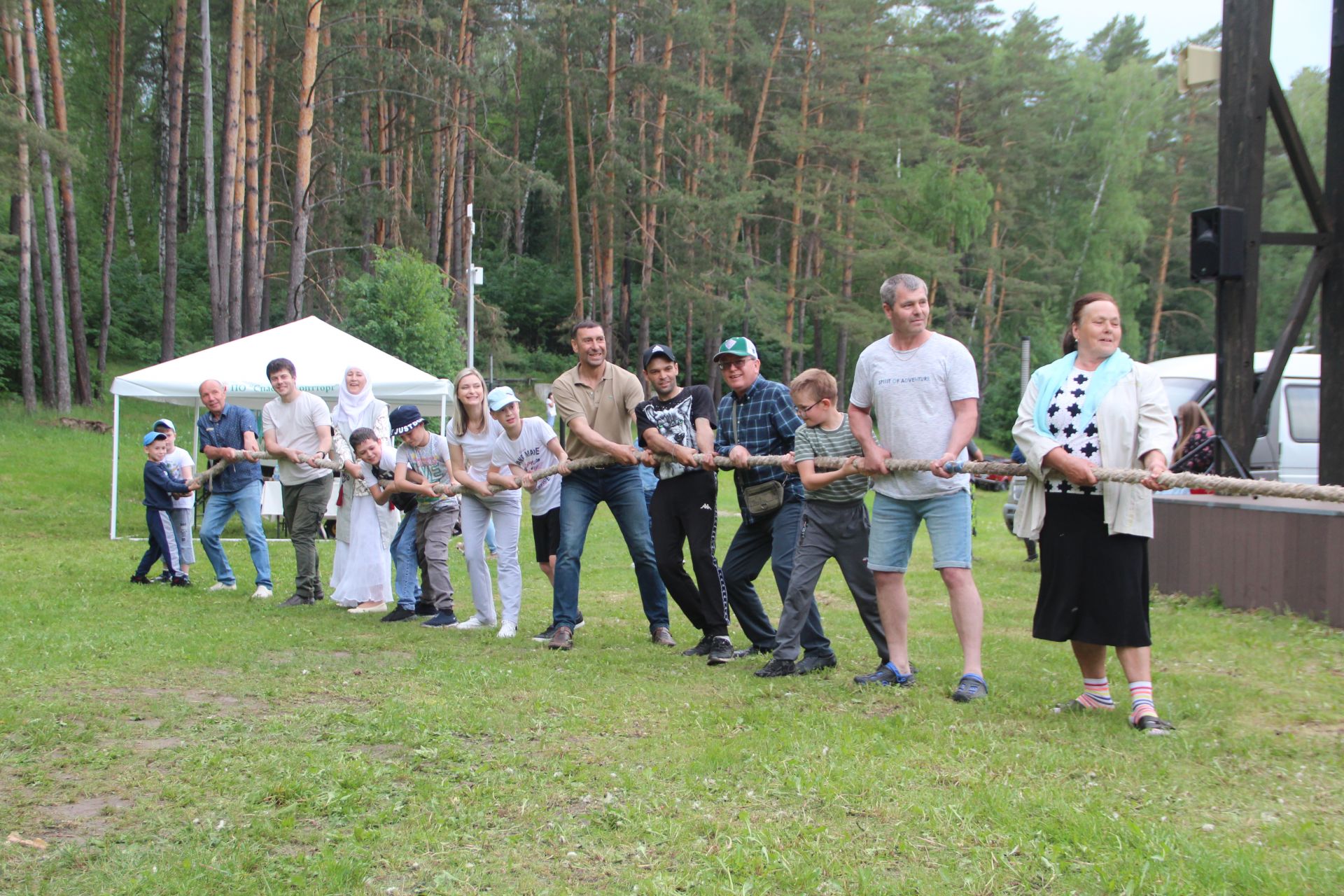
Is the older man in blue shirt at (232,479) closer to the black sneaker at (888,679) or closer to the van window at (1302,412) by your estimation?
the black sneaker at (888,679)

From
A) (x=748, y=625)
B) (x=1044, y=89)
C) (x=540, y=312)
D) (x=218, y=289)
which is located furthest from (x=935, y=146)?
(x=748, y=625)

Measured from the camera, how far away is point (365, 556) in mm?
9781

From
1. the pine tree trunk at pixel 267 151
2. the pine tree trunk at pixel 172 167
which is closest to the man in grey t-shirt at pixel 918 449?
the pine tree trunk at pixel 267 151

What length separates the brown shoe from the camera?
758 cm

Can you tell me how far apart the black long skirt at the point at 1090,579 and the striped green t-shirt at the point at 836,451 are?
3.82 feet

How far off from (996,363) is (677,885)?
2087 inches

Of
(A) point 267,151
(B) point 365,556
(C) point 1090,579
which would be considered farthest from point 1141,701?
(A) point 267,151

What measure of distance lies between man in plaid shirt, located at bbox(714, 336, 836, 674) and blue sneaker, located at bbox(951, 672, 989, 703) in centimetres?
106

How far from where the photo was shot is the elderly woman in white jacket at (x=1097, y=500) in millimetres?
5145

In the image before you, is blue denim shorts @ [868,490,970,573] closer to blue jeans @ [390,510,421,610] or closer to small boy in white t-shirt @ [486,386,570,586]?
small boy in white t-shirt @ [486,386,570,586]

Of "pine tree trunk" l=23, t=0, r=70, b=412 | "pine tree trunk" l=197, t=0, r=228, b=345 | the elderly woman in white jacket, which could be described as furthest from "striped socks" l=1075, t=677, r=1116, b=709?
"pine tree trunk" l=23, t=0, r=70, b=412

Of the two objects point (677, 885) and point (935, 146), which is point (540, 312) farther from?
point (677, 885)

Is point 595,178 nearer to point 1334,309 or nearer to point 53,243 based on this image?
point 53,243

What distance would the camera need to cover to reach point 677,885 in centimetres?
338
